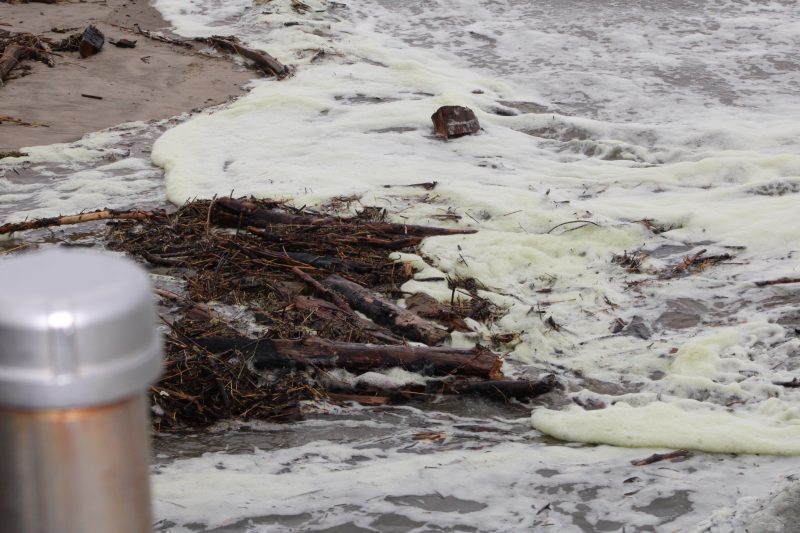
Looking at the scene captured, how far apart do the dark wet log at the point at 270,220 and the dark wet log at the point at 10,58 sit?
5382 mm

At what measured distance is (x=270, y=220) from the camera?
603cm

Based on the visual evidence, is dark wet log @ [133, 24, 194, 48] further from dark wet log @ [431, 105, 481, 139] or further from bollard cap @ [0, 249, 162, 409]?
bollard cap @ [0, 249, 162, 409]

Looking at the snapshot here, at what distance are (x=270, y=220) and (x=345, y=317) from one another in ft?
4.88

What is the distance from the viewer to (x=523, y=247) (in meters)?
5.98

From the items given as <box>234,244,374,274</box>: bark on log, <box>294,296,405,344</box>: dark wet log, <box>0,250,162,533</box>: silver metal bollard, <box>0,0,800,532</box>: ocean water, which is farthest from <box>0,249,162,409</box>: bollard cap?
<box>234,244,374,274</box>: bark on log

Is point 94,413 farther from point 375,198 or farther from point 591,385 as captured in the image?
point 375,198

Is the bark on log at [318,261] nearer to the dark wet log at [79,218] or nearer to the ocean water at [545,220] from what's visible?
the ocean water at [545,220]

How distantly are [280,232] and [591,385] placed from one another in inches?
93.9

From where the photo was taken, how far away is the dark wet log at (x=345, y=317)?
4.68 meters

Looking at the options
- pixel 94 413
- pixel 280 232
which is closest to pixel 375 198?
pixel 280 232

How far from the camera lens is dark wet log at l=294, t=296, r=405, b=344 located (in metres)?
4.68

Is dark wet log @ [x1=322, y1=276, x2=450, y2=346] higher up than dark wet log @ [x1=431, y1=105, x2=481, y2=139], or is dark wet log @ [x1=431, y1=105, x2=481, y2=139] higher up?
dark wet log @ [x1=431, y1=105, x2=481, y2=139]

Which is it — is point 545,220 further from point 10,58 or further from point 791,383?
point 10,58

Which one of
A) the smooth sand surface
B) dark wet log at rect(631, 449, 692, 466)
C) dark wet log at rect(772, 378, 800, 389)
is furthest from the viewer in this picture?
the smooth sand surface
